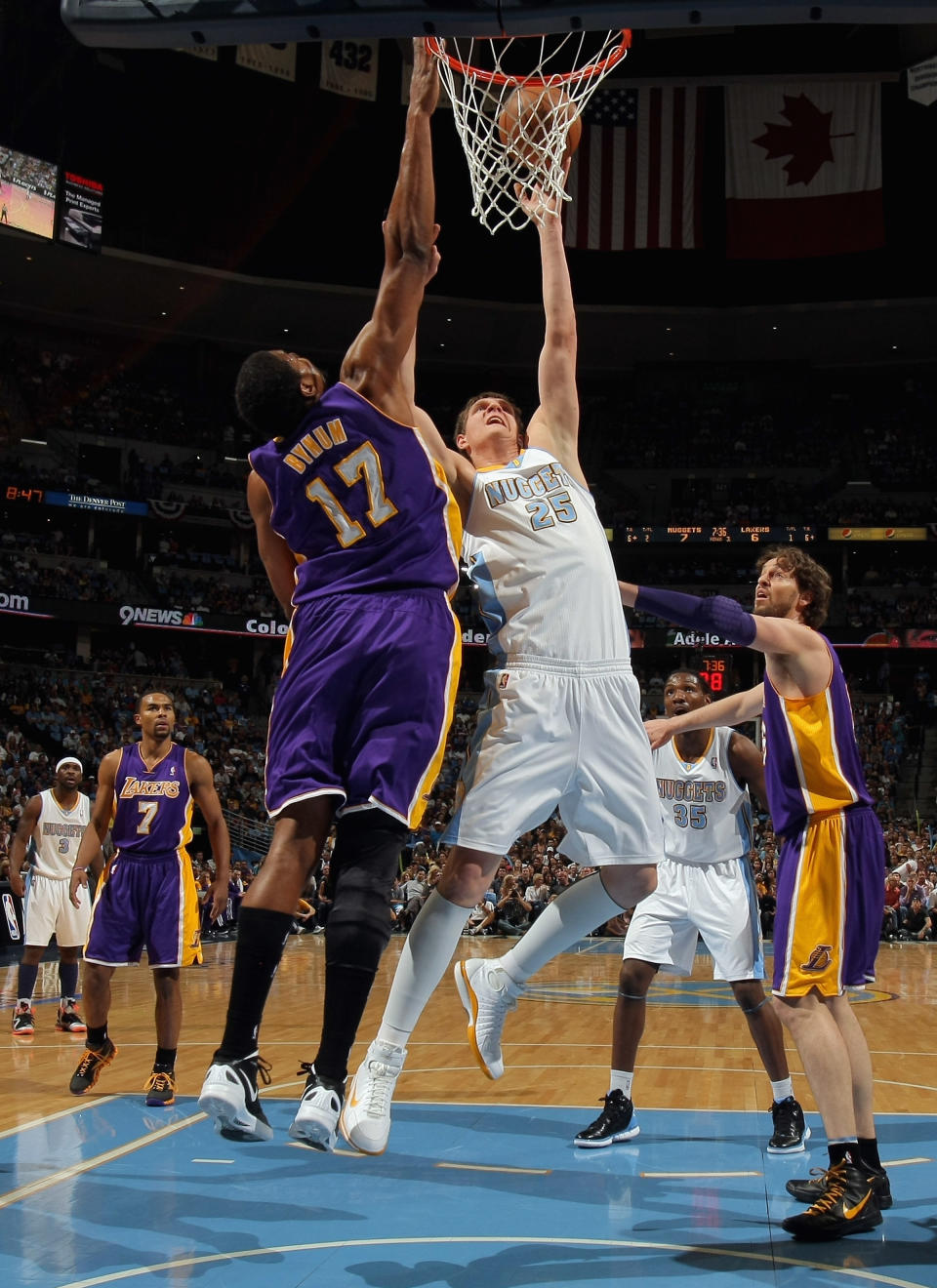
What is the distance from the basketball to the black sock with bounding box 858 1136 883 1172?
4.23 m

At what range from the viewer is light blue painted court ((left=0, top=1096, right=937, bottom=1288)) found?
3.90 meters

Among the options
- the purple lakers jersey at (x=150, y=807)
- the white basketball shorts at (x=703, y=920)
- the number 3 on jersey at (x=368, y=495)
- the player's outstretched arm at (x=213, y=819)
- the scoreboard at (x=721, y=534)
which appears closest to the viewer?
the number 3 on jersey at (x=368, y=495)

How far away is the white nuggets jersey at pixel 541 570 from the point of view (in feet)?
14.4

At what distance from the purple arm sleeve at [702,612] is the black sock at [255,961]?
1.78 m

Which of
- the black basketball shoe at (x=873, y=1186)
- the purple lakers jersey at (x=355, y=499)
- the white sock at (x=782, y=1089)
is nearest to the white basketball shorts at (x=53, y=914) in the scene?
the white sock at (x=782, y=1089)

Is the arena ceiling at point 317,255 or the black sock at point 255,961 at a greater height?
the arena ceiling at point 317,255

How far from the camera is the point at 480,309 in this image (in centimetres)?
3588

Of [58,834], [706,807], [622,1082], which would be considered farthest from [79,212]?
[622,1082]

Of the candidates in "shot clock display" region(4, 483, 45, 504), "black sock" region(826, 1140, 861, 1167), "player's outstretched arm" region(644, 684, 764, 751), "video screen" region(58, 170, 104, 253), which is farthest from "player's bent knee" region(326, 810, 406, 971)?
"shot clock display" region(4, 483, 45, 504)

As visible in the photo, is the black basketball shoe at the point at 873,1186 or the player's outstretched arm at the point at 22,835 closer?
the black basketball shoe at the point at 873,1186

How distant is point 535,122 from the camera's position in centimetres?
556

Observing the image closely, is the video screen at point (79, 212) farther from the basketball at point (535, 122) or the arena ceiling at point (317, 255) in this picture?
the basketball at point (535, 122)


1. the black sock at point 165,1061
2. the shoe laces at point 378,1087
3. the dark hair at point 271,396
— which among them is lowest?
the black sock at point 165,1061

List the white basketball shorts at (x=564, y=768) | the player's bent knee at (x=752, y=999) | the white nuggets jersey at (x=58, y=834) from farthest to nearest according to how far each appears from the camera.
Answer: the white nuggets jersey at (x=58, y=834), the player's bent knee at (x=752, y=999), the white basketball shorts at (x=564, y=768)
